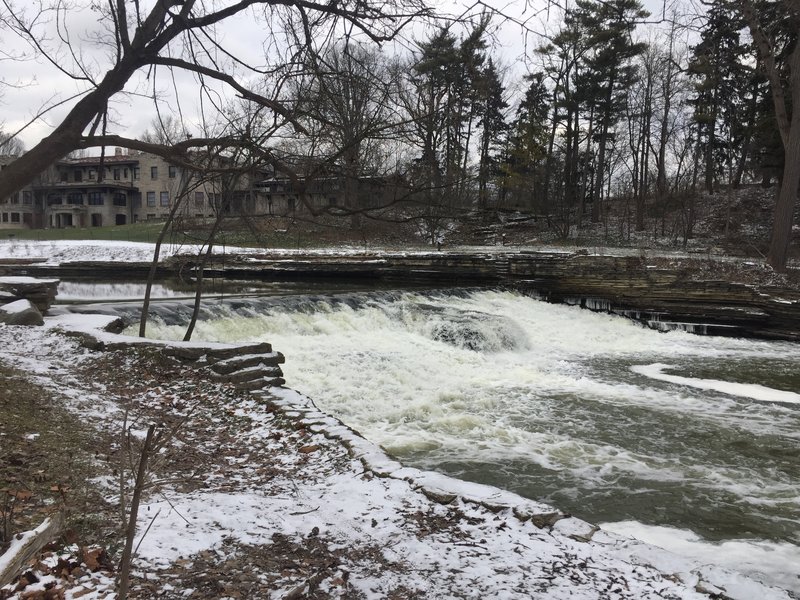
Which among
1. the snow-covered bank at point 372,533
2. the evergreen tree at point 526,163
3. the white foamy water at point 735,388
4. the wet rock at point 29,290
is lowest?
the white foamy water at point 735,388

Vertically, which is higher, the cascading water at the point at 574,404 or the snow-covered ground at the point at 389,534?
the snow-covered ground at the point at 389,534

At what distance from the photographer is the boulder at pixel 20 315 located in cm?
836

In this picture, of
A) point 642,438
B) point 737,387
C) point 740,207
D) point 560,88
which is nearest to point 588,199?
point 740,207

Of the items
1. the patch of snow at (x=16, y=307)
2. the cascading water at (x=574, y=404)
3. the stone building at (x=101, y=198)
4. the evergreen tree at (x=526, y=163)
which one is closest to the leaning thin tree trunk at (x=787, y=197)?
the cascading water at (x=574, y=404)

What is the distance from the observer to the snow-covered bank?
2.95m

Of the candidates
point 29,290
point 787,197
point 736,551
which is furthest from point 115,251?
point 787,197

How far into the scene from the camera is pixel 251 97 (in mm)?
3545

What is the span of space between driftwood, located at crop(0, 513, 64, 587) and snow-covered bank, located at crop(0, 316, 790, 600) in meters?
0.62

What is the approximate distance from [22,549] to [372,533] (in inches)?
78.0

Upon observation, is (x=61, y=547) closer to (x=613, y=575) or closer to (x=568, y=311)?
(x=613, y=575)

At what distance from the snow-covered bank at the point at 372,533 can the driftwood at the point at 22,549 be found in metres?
0.62

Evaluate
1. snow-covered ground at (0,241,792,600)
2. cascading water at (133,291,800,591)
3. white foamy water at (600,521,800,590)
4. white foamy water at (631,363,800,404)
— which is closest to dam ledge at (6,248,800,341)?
cascading water at (133,291,800,591)

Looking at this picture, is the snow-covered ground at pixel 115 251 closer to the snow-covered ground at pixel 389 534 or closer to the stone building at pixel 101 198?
the snow-covered ground at pixel 389 534

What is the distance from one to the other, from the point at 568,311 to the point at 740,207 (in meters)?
19.6
